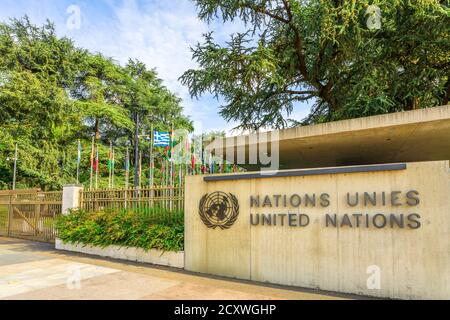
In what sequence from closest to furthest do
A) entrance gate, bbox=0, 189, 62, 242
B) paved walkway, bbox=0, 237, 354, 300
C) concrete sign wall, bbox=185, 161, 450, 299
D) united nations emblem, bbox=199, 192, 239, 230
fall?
concrete sign wall, bbox=185, 161, 450, 299 < paved walkway, bbox=0, 237, 354, 300 < united nations emblem, bbox=199, 192, 239, 230 < entrance gate, bbox=0, 189, 62, 242

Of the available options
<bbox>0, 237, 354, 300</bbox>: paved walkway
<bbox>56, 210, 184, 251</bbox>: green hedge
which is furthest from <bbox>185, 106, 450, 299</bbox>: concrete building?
<bbox>56, 210, 184, 251</bbox>: green hedge

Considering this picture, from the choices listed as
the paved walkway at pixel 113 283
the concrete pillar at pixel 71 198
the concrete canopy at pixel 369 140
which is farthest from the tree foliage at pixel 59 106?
the concrete canopy at pixel 369 140

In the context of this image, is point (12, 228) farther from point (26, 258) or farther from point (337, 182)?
point (337, 182)

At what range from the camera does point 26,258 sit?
384 inches

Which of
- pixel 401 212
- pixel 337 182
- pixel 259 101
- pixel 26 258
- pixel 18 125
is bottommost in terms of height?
pixel 26 258

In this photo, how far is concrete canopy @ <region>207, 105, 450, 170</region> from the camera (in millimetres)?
6367

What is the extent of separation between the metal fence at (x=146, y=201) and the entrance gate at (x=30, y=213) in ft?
7.41

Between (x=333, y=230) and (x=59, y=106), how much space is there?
103 feet

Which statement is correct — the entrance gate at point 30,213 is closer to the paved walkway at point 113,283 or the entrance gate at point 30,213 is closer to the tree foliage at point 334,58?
the paved walkway at point 113,283

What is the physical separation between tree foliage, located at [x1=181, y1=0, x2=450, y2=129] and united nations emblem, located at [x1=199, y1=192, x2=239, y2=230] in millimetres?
6039

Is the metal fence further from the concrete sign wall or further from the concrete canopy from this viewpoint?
the concrete canopy

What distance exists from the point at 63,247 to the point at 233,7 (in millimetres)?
10553
